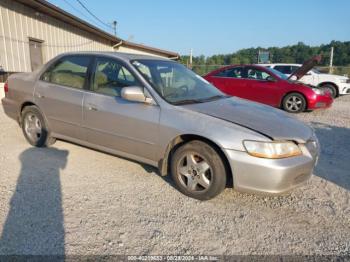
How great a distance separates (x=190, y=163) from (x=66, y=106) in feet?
7.00

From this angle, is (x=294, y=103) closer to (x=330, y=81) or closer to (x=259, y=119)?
(x=330, y=81)

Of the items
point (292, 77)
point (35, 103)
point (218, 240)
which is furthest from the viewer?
point (292, 77)

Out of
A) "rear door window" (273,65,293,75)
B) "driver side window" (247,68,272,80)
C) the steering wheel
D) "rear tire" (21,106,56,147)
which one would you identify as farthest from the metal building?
"rear door window" (273,65,293,75)

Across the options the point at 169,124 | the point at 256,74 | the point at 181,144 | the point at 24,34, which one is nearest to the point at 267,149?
the point at 181,144

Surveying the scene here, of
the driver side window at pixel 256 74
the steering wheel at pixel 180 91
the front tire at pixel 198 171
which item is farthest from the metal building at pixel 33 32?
the front tire at pixel 198 171

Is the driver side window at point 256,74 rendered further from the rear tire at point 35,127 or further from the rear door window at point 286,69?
the rear tire at point 35,127

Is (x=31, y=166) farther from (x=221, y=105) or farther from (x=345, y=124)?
(x=345, y=124)

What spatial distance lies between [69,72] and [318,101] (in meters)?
7.24

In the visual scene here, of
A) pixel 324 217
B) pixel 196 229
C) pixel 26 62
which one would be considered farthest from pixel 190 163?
pixel 26 62

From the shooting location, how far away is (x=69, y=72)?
452 cm

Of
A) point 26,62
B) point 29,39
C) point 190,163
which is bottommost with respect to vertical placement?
point 190,163

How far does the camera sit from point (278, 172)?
2967mm

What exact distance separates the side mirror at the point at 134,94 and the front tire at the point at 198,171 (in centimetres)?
73

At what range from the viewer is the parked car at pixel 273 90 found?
348 inches
